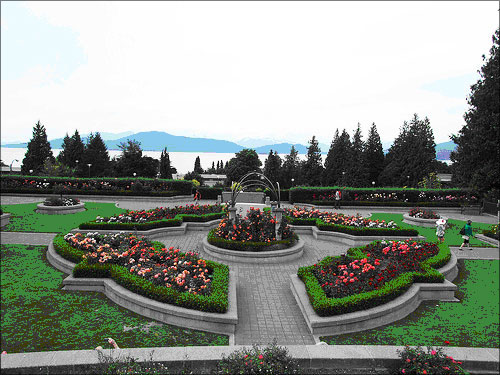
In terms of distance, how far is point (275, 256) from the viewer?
34.8 ft

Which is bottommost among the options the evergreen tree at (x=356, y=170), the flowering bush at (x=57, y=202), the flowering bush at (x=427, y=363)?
the flowering bush at (x=427, y=363)

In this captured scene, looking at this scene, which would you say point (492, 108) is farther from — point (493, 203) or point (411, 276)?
point (411, 276)

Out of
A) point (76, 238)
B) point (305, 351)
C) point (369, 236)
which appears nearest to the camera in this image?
point (305, 351)

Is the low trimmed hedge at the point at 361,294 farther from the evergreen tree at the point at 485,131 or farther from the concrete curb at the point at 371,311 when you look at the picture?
the evergreen tree at the point at 485,131

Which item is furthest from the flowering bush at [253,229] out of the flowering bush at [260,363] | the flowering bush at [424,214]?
the flowering bush at [424,214]

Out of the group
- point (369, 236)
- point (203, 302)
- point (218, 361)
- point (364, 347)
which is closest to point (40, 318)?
point (203, 302)

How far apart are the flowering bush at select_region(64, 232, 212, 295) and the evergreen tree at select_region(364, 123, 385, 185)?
163ft

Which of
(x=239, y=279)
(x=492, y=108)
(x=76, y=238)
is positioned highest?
(x=492, y=108)

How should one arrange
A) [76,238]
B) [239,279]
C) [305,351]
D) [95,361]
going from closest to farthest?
[95,361]
[305,351]
[239,279]
[76,238]

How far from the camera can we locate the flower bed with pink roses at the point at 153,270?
664cm

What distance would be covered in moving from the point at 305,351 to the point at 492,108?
23.3 m

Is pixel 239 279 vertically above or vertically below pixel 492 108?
below

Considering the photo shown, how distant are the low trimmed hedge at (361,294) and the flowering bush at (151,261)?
241cm

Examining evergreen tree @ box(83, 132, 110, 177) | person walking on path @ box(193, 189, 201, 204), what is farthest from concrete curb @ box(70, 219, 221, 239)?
evergreen tree @ box(83, 132, 110, 177)
